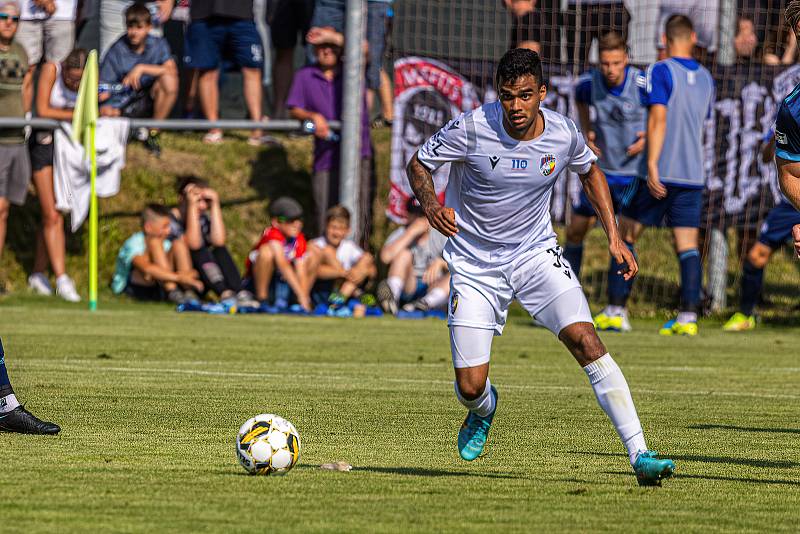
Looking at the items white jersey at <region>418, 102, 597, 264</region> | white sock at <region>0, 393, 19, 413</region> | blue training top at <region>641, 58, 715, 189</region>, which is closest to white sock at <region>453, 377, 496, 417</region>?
white jersey at <region>418, 102, 597, 264</region>

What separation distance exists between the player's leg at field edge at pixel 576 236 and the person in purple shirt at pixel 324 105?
343 cm

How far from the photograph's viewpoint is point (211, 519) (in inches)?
200

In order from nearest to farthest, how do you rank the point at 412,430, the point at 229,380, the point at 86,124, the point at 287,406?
the point at 412,430 < the point at 287,406 < the point at 229,380 < the point at 86,124

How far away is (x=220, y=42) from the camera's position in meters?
17.6

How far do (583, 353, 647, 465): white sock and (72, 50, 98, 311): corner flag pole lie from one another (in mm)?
10474

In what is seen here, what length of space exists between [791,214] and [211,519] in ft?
36.4

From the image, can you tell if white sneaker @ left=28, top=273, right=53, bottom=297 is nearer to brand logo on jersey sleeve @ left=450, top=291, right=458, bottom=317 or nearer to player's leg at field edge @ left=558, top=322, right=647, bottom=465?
brand logo on jersey sleeve @ left=450, top=291, right=458, bottom=317

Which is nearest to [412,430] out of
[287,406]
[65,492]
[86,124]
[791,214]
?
[287,406]

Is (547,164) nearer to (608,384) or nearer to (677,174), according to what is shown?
(608,384)

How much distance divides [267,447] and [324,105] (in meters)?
11.9

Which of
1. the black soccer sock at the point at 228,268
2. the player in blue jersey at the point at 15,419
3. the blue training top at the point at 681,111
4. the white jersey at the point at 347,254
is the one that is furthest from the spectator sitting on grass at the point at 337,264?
the player in blue jersey at the point at 15,419

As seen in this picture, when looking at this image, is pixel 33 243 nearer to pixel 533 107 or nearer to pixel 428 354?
pixel 428 354

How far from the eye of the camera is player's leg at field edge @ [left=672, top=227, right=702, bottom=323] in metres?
14.4

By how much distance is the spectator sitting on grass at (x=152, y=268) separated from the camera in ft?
54.7
